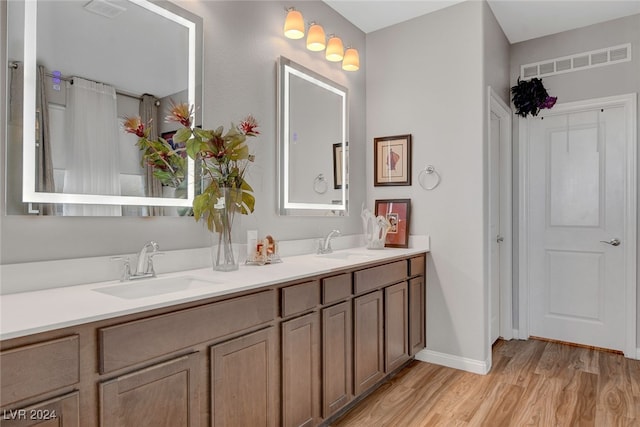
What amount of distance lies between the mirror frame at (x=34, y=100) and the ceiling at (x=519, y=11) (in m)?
1.35

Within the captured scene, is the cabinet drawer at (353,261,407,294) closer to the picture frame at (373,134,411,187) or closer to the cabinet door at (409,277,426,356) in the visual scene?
the cabinet door at (409,277,426,356)

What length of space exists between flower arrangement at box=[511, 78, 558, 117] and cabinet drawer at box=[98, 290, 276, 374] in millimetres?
3013

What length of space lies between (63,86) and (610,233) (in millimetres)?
3918

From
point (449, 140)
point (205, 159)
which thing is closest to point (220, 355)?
point (205, 159)

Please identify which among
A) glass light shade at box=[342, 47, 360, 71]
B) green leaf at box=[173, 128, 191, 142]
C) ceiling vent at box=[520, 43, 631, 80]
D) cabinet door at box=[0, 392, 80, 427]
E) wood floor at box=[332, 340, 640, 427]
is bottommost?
wood floor at box=[332, 340, 640, 427]

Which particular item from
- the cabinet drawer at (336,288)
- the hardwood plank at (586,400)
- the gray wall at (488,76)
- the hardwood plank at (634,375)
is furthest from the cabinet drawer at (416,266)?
the hardwood plank at (634,375)

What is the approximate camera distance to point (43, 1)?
1.44 m

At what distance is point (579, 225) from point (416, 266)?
5.48 feet

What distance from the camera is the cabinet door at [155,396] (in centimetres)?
110

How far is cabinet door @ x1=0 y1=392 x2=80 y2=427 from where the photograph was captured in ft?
3.02

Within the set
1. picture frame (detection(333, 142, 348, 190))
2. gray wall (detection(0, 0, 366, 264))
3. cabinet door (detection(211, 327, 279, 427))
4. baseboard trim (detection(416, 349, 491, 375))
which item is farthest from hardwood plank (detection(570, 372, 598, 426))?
picture frame (detection(333, 142, 348, 190))

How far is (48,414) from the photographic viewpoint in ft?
3.19

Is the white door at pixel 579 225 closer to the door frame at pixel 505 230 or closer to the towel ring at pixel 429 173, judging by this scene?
the door frame at pixel 505 230

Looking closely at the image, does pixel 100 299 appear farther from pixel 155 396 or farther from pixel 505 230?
pixel 505 230
